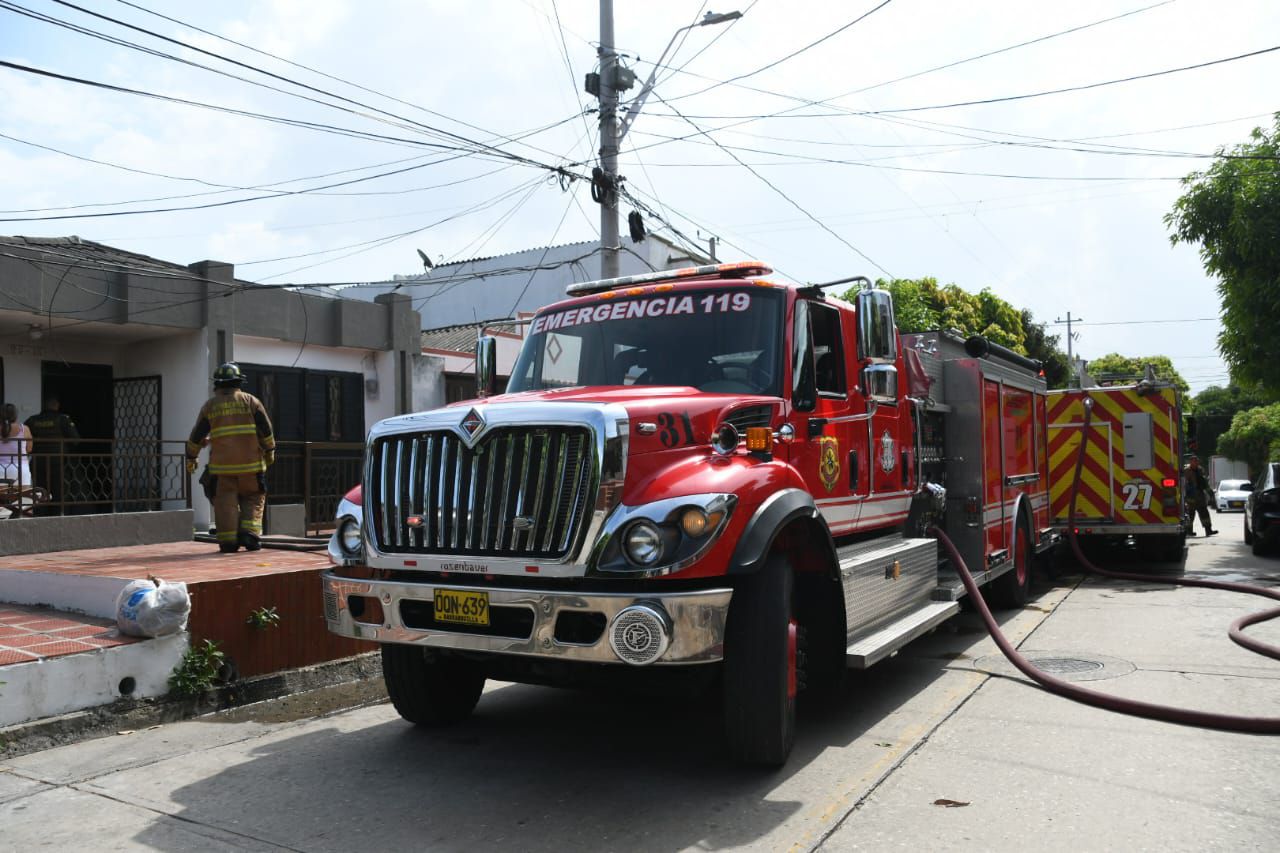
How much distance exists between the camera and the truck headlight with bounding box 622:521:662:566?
13.6 feet

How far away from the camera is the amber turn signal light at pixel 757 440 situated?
4.83 meters

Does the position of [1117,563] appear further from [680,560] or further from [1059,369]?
[1059,369]

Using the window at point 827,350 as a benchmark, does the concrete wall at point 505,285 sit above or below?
above

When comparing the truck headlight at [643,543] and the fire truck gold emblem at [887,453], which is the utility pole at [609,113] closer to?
the fire truck gold emblem at [887,453]

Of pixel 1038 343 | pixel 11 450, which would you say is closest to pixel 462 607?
pixel 11 450

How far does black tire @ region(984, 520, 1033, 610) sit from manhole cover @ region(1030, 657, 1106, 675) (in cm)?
197

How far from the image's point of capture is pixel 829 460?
18.7ft

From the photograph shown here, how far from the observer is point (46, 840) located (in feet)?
13.1

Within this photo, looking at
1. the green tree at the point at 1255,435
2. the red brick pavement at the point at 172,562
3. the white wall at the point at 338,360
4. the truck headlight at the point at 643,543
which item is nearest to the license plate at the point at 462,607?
the truck headlight at the point at 643,543

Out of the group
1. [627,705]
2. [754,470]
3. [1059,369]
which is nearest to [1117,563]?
[627,705]

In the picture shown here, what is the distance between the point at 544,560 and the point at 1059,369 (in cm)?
4903

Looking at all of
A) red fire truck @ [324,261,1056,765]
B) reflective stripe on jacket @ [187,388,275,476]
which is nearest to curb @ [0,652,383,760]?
red fire truck @ [324,261,1056,765]

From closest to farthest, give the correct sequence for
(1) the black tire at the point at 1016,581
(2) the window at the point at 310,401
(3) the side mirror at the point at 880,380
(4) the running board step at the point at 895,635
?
(4) the running board step at the point at 895,635
(3) the side mirror at the point at 880,380
(1) the black tire at the point at 1016,581
(2) the window at the point at 310,401

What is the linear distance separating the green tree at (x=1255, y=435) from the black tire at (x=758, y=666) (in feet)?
186
